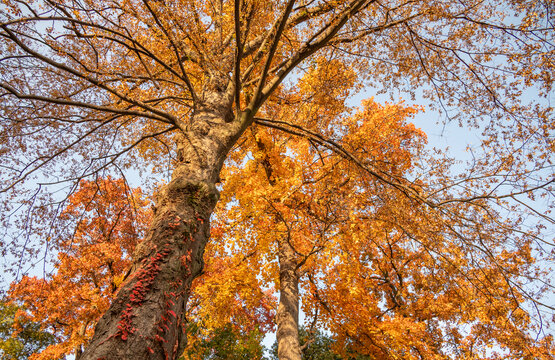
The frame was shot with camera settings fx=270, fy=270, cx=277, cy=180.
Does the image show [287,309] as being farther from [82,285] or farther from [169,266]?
[82,285]

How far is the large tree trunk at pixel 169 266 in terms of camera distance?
1771 mm

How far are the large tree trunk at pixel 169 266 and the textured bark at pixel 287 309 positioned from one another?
357 cm

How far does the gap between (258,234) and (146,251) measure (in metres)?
5.08

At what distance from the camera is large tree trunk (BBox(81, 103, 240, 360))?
1.77 metres

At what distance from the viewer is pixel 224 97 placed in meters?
4.36

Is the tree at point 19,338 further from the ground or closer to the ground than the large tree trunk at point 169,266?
further from the ground

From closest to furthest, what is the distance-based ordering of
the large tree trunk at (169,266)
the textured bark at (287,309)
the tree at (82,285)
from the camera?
the large tree trunk at (169,266) → the textured bark at (287,309) → the tree at (82,285)

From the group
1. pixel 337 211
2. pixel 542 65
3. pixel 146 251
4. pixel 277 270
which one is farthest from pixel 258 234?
pixel 542 65

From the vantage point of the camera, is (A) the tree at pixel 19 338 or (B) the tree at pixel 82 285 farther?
(A) the tree at pixel 19 338

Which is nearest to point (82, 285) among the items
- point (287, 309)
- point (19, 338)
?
point (287, 309)

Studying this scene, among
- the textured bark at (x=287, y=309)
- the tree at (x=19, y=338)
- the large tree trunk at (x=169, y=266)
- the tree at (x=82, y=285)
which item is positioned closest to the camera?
the large tree trunk at (x=169, y=266)

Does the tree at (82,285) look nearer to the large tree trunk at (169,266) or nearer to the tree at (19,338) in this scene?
the large tree trunk at (169,266)

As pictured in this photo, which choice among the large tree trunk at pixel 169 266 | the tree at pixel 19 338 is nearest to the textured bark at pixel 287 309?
the large tree trunk at pixel 169 266

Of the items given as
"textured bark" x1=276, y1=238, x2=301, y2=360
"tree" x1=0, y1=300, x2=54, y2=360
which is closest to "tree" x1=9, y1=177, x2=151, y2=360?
"textured bark" x1=276, y1=238, x2=301, y2=360
